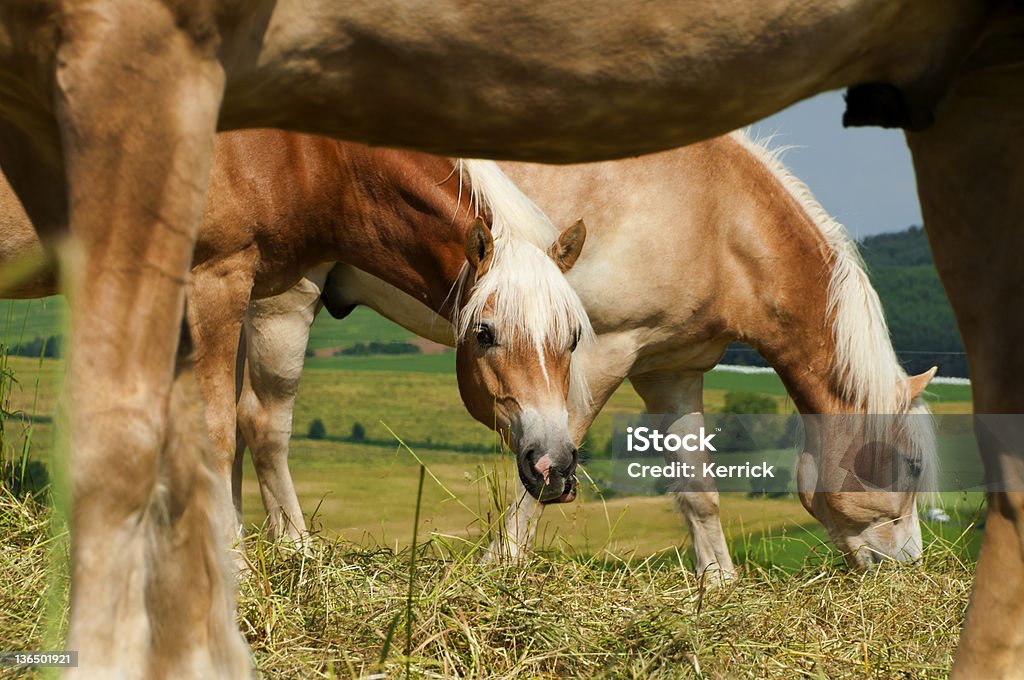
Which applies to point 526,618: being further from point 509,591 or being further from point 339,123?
point 339,123

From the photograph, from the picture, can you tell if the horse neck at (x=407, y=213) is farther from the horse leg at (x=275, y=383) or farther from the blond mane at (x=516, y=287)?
the horse leg at (x=275, y=383)

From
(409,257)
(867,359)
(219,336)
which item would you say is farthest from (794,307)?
(219,336)

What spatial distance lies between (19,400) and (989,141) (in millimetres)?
3382

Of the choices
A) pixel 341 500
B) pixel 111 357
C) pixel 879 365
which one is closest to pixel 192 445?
pixel 111 357

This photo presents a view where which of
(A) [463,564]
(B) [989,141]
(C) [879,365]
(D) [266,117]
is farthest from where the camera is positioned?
(C) [879,365]

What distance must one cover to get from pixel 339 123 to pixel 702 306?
349 cm

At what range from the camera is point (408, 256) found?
13.4 ft

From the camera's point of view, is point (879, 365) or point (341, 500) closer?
point (341, 500)

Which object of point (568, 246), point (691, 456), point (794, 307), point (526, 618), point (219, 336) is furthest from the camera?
point (691, 456)

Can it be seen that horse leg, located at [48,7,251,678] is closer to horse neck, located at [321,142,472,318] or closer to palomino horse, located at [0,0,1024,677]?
palomino horse, located at [0,0,1024,677]

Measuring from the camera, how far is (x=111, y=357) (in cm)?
129

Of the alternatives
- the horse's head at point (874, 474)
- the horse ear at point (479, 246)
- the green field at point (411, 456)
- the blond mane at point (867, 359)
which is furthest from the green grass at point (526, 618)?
the blond mane at point (867, 359)

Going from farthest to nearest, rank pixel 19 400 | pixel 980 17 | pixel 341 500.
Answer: pixel 341 500 < pixel 19 400 < pixel 980 17

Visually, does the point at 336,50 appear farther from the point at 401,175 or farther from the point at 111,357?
the point at 401,175
